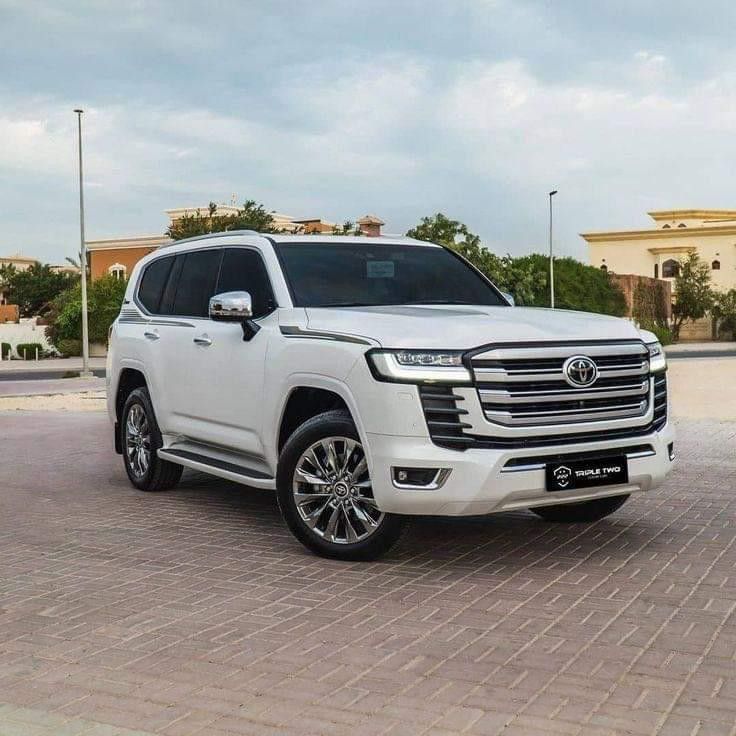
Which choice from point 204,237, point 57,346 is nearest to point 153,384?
point 204,237

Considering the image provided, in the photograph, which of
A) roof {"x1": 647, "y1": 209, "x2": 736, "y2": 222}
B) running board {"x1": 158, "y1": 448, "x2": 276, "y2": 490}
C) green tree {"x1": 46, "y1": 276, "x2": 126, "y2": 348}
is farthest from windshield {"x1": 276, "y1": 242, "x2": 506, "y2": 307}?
roof {"x1": 647, "y1": 209, "x2": 736, "y2": 222}

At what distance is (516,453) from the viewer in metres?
5.88

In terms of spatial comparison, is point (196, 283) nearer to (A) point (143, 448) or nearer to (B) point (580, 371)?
(A) point (143, 448)

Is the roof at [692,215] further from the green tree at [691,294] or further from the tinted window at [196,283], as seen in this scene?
the tinted window at [196,283]

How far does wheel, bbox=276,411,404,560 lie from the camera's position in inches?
244

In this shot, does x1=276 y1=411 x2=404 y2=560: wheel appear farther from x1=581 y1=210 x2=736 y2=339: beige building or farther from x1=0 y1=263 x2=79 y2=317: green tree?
x1=0 y1=263 x2=79 y2=317: green tree

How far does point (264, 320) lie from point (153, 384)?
1881 mm

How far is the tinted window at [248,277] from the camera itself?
24.0 ft

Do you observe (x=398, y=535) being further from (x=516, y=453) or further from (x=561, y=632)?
(x=561, y=632)

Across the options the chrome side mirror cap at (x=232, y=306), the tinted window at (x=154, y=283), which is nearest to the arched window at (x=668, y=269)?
the tinted window at (x=154, y=283)

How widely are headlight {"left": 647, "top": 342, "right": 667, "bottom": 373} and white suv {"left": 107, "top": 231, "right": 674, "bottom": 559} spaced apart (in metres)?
0.01

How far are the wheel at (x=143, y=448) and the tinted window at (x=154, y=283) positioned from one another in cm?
72

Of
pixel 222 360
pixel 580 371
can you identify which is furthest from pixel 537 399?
pixel 222 360

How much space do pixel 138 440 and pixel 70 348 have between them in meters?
47.8
